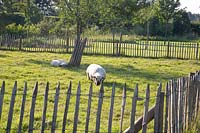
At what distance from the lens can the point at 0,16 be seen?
35.7 metres

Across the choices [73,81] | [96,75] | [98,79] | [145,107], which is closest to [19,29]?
[73,81]

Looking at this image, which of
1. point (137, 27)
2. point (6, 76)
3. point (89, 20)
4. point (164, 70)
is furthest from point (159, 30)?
point (6, 76)

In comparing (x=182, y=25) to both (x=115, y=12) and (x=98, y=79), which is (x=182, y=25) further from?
(x=98, y=79)

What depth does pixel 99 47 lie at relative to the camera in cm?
2662

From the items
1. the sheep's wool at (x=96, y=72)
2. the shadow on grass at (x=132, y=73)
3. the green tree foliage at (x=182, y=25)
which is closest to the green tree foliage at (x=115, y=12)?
the shadow on grass at (x=132, y=73)

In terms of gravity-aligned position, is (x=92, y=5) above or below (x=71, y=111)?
above

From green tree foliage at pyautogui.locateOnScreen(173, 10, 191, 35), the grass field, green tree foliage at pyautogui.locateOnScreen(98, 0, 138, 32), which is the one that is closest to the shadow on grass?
the grass field

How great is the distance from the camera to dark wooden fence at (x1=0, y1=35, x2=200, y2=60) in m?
24.9

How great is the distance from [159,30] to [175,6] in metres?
5.78

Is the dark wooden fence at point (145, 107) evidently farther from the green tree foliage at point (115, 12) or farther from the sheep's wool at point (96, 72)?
the green tree foliage at point (115, 12)

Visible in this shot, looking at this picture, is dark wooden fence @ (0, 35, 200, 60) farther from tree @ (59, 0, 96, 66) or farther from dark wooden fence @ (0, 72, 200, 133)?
dark wooden fence @ (0, 72, 200, 133)

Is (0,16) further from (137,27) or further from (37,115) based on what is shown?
(37,115)

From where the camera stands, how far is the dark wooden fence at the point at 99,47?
24.9 metres

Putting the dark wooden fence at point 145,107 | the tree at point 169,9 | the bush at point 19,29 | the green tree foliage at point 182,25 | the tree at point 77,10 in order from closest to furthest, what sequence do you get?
the dark wooden fence at point 145,107 → the tree at point 77,10 → the bush at point 19,29 → the tree at point 169,9 → the green tree foliage at point 182,25
